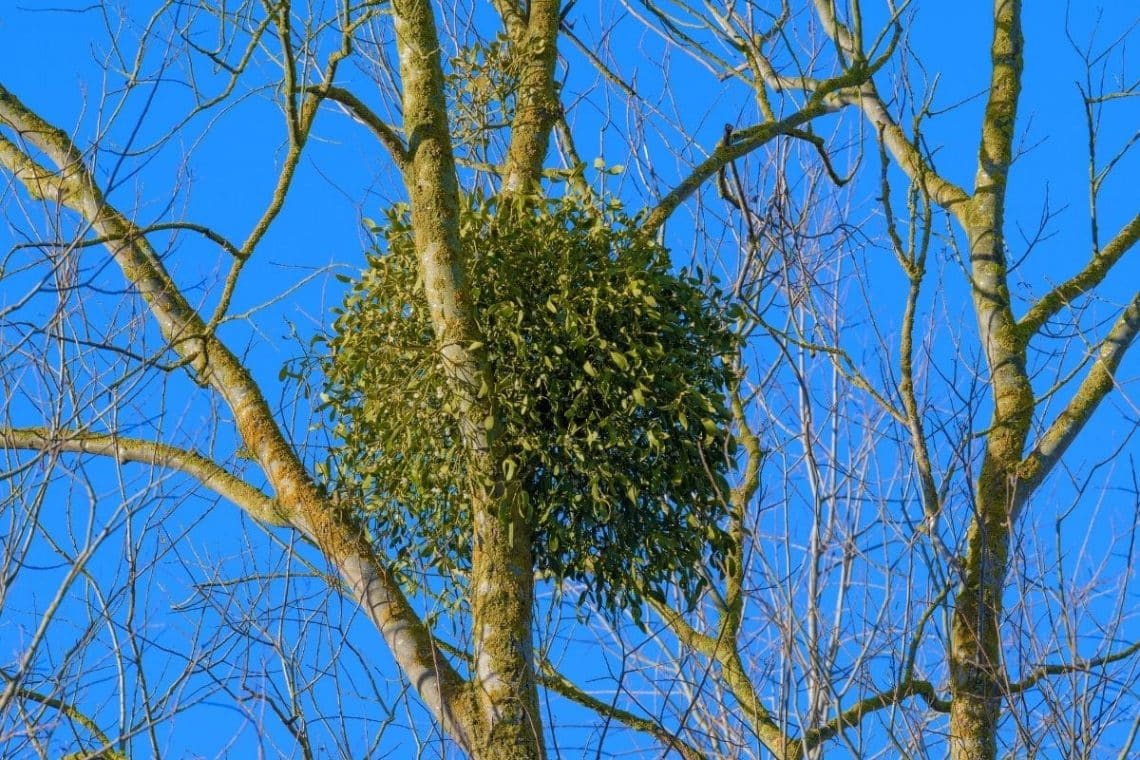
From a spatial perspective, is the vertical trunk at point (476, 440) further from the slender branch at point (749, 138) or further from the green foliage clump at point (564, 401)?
the slender branch at point (749, 138)

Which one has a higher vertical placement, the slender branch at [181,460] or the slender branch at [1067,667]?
the slender branch at [181,460]

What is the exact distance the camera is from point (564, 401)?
366cm

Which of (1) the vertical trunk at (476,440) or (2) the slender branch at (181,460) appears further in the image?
(2) the slender branch at (181,460)

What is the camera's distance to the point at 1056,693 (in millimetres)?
3311

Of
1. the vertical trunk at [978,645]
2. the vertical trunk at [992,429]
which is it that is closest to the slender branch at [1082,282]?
the vertical trunk at [992,429]

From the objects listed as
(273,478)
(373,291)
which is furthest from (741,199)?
(273,478)

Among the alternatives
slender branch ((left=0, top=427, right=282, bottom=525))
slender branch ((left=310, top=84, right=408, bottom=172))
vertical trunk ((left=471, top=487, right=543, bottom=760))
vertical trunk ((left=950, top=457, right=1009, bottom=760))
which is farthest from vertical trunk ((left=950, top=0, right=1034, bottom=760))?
slender branch ((left=0, top=427, right=282, bottom=525))

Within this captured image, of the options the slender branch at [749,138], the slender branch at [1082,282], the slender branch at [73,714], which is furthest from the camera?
the slender branch at [1082,282]

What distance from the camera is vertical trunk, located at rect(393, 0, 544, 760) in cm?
333

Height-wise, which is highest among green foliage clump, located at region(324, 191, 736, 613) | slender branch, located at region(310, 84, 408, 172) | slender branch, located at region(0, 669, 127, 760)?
slender branch, located at region(310, 84, 408, 172)

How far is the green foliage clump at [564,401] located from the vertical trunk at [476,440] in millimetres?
61

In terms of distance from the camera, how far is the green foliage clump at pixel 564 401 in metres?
3.62

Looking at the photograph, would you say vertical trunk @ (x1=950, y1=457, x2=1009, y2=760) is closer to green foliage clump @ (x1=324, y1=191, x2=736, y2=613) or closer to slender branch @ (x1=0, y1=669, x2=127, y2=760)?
green foliage clump @ (x1=324, y1=191, x2=736, y2=613)

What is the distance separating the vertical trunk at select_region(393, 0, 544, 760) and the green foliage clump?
0.20 ft
